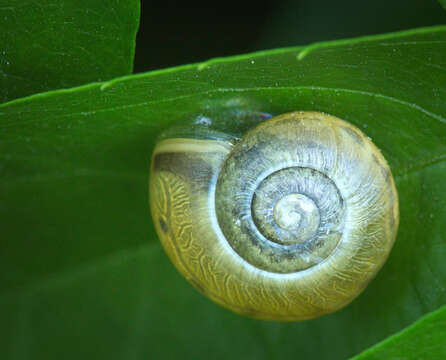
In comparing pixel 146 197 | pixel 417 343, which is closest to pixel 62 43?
pixel 146 197

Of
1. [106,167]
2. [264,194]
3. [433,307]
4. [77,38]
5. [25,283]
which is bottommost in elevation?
[25,283]

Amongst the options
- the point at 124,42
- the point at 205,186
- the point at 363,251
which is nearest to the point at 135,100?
the point at 124,42

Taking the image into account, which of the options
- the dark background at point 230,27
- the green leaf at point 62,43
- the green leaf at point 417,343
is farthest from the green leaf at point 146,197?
the dark background at point 230,27

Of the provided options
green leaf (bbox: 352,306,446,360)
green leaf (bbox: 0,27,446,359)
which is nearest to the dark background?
green leaf (bbox: 0,27,446,359)

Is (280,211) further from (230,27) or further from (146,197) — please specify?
(230,27)

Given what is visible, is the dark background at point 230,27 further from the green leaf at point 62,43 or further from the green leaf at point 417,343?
the green leaf at point 417,343

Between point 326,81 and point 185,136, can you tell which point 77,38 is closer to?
point 185,136
